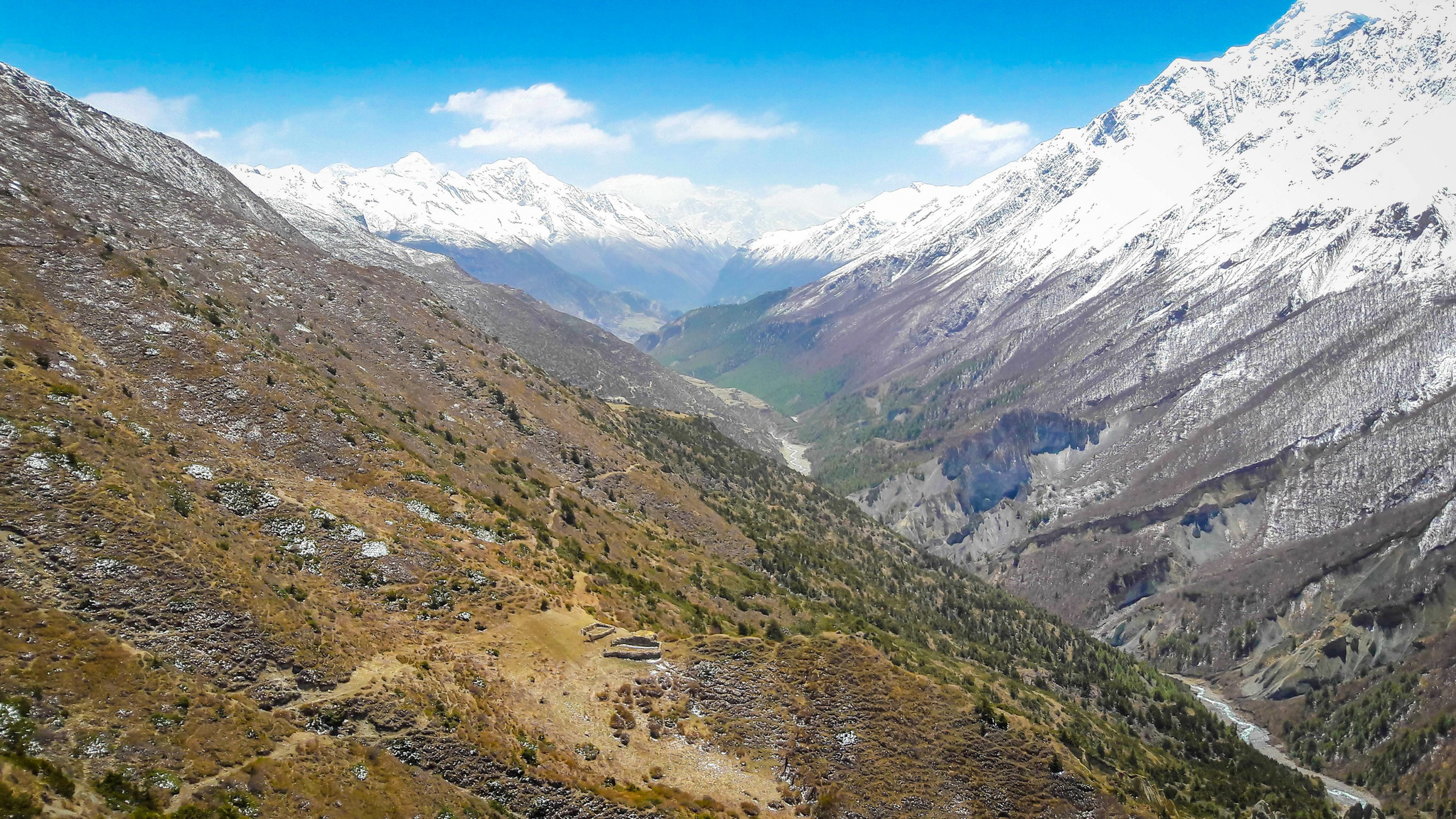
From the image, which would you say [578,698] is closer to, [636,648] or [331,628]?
[636,648]

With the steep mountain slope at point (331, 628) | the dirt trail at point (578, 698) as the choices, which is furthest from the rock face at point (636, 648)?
the dirt trail at point (578, 698)

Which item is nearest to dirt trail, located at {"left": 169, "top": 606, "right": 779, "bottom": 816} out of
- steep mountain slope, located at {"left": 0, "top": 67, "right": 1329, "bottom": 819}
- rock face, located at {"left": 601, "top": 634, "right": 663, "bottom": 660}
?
steep mountain slope, located at {"left": 0, "top": 67, "right": 1329, "bottom": 819}

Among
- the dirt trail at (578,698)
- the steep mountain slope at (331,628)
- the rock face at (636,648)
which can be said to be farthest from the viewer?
the rock face at (636,648)

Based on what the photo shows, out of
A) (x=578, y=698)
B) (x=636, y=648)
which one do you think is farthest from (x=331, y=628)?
(x=636, y=648)

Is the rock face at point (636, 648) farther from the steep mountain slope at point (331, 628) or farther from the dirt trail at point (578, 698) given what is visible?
the dirt trail at point (578, 698)

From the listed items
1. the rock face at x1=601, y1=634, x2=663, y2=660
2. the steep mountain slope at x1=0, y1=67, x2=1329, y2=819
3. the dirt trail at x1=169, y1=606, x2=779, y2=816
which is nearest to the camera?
the steep mountain slope at x1=0, y1=67, x2=1329, y2=819

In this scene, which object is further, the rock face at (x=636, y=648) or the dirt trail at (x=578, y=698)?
the rock face at (x=636, y=648)

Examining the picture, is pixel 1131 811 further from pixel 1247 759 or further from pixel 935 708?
pixel 1247 759

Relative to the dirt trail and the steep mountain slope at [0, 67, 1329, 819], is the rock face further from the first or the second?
the dirt trail
